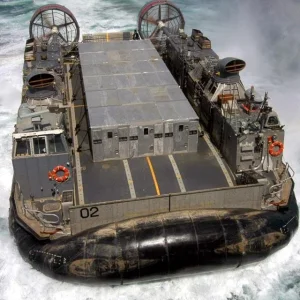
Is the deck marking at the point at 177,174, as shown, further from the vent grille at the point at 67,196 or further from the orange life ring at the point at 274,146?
the vent grille at the point at 67,196

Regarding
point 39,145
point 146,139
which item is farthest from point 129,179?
point 39,145

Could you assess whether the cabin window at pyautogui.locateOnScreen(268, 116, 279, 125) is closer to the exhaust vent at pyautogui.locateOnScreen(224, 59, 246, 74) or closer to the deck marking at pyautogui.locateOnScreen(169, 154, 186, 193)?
the exhaust vent at pyautogui.locateOnScreen(224, 59, 246, 74)

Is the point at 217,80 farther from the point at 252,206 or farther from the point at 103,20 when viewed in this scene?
the point at 103,20

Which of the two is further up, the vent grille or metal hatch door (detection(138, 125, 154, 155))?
metal hatch door (detection(138, 125, 154, 155))

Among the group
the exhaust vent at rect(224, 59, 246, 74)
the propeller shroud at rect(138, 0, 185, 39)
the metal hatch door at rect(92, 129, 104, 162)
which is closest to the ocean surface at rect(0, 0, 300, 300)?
the metal hatch door at rect(92, 129, 104, 162)

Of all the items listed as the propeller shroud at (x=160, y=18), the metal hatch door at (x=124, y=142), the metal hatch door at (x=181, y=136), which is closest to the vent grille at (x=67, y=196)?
the metal hatch door at (x=124, y=142)

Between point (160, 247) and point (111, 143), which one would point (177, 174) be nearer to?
point (111, 143)
